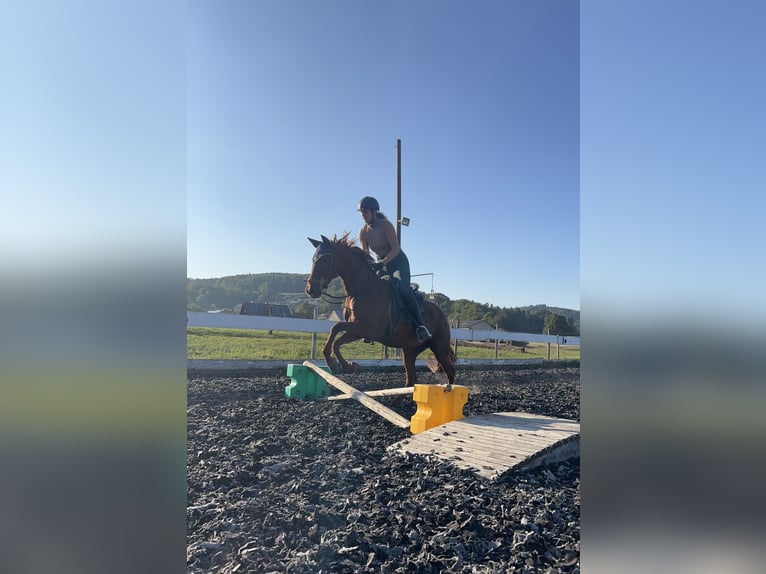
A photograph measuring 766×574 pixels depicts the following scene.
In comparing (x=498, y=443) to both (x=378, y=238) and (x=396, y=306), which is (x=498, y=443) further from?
(x=378, y=238)

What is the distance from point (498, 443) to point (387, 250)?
2955mm

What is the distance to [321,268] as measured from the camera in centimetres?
500

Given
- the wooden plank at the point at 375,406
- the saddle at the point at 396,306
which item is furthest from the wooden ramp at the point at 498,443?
the saddle at the point at 396,306

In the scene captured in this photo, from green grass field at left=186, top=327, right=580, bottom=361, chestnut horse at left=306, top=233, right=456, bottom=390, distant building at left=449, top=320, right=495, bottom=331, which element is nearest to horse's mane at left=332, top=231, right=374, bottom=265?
chestnut horse at left=306, top=233, right=456, bottom=390

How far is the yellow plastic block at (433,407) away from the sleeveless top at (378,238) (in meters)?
2.00

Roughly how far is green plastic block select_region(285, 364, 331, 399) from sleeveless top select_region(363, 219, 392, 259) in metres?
1.75

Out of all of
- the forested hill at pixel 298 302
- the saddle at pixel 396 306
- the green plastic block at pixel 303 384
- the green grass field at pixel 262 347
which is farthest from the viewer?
the green grass field at pixel 262 347

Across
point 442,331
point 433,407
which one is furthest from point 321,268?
point 442,331

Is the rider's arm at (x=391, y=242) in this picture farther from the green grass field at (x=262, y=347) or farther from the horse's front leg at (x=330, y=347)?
the green grass field at (x=262, y=347)

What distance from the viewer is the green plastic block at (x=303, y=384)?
5.88 metres

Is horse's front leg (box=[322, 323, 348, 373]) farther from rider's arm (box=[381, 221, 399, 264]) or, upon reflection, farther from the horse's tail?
the horse's tail
